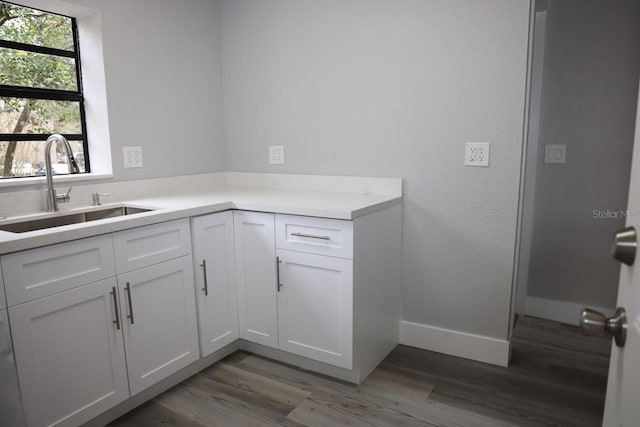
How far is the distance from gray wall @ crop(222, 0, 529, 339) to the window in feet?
3.41

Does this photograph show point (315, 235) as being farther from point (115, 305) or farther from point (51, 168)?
point (51, 168)

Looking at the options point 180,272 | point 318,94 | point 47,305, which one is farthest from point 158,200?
point 318,94

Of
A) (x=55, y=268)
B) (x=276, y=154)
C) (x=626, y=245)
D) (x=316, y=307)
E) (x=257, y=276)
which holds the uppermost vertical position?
(x=276, y=154)

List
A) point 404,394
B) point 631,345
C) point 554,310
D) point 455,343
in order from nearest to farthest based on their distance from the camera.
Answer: point 631,345, point 404,394, point 455,343, point 554,310

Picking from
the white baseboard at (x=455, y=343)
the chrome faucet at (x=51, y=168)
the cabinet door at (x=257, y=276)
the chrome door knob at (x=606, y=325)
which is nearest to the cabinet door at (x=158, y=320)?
the cabinet door at (x=257, y=276)

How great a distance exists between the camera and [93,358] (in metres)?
1.70

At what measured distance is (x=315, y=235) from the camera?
2.05 metres

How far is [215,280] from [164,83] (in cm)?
120

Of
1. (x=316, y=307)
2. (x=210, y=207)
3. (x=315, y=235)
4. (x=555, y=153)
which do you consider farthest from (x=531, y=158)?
(x=210, y=207)

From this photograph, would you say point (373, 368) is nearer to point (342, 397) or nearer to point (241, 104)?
point (342, 397)

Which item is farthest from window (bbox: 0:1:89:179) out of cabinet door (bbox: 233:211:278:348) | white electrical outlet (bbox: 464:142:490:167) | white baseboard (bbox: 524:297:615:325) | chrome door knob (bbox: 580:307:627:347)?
white baseboard (bbox: 524:297:615:325)

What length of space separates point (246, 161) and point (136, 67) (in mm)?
860

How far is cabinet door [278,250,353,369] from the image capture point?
79.8 inches

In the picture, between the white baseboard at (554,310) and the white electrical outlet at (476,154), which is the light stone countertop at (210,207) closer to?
the white electrical outlet at (476,154)
